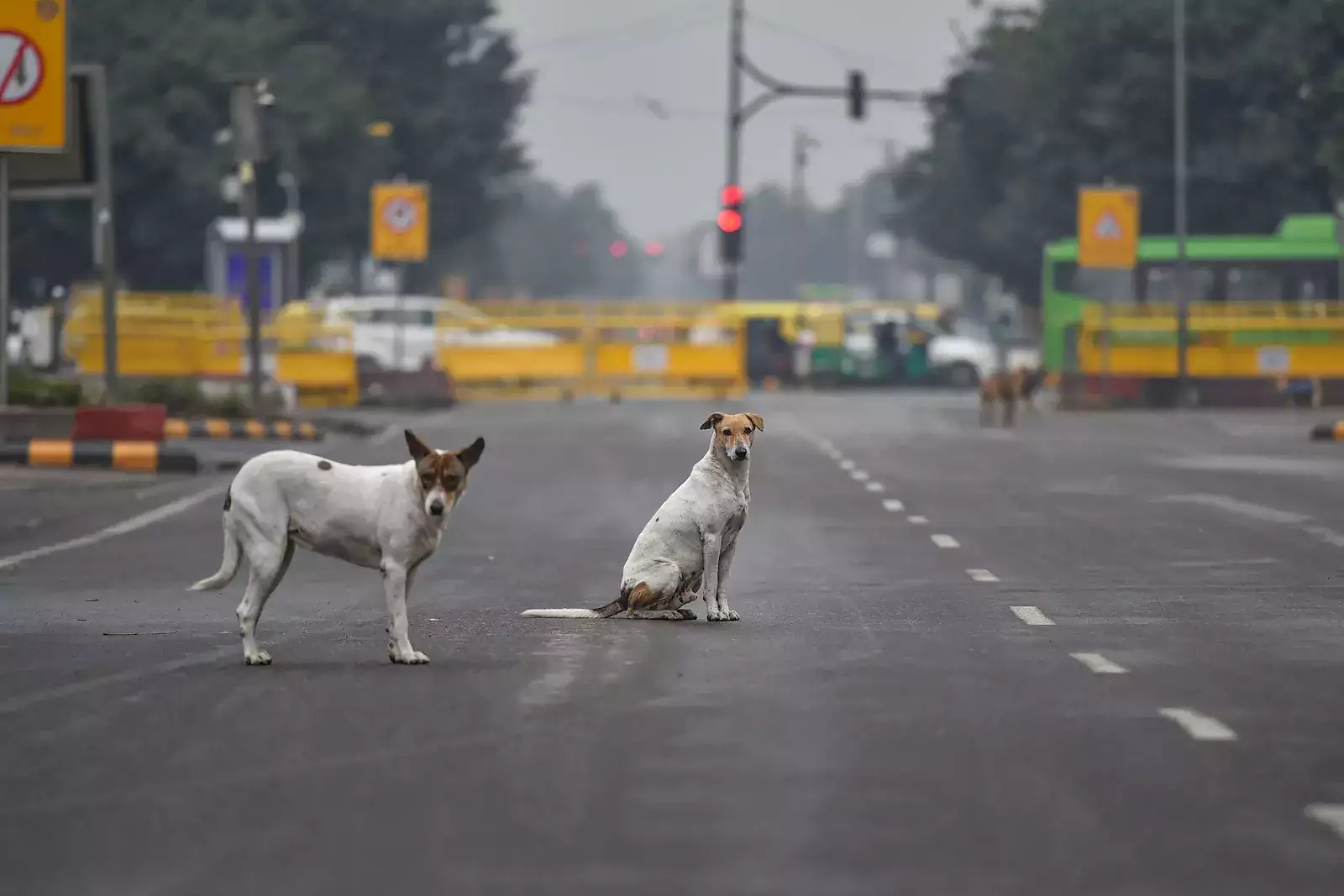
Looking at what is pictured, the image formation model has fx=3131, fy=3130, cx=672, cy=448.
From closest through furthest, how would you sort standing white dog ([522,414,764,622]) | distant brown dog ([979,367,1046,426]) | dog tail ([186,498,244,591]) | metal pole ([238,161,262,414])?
dog tail ([186,498,244,591]), standing white dog ([522,414,764,622]), metal pole ([238,161,262,414]), distant brown dog ([979,367,1046,426])

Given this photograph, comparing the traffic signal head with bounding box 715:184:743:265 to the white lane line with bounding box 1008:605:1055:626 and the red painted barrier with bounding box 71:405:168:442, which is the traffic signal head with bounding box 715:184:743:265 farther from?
the white lane line with bounding box 1008:605:1055:626

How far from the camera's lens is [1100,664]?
42.2ft

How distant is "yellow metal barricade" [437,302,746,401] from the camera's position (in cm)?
6241

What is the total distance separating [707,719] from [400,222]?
167 ft

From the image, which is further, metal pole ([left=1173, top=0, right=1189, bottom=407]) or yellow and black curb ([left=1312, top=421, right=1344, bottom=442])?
metal pole ([left=1173, top=0, right=1189, bottom=407])

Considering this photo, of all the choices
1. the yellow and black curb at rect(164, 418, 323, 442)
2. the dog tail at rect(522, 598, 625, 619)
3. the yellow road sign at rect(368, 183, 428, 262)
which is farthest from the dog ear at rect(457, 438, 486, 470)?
the yellow road sign at rect(368, 183, 428, 262)

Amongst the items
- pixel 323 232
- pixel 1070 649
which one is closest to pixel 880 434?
pixel 1070 649

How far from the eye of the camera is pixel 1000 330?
11825 cm

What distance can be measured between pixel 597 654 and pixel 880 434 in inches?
1104

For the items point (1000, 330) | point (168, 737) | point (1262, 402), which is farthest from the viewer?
point (1000, 330)

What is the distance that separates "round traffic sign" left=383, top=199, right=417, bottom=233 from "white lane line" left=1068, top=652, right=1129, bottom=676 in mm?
48635

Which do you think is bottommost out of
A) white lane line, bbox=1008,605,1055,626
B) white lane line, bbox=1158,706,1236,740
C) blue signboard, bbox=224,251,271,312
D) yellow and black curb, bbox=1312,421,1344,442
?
yellow and black curb, bbox=1312,421,1344,442

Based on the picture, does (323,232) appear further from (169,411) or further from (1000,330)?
(169,411)

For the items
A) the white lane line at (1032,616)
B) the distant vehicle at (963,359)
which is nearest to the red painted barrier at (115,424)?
the white lane line at (1032,616)
